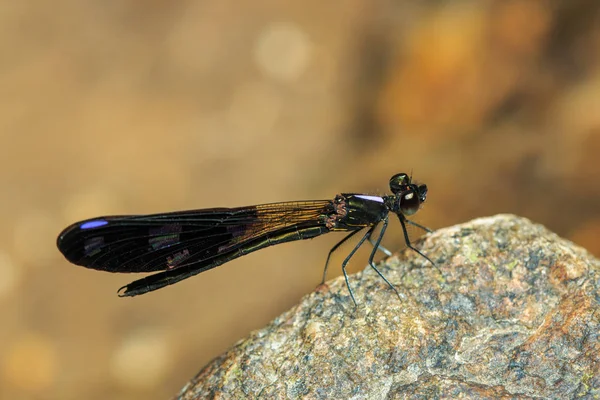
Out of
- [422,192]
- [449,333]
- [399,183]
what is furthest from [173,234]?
[449,333]

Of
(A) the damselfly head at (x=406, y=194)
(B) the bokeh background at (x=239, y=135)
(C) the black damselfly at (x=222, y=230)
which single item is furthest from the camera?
(B) the bokeh background at (x=239, y=135)

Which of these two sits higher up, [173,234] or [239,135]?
[239,135]

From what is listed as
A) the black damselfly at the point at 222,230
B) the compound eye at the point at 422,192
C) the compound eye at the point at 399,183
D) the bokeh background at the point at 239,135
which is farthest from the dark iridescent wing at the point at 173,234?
the bokeh background at the point at 239,135

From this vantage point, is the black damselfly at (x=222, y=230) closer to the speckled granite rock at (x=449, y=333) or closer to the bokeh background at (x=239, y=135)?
the speckled granite rock at (x=449, y=333)

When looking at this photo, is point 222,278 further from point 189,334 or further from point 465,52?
point 465,52

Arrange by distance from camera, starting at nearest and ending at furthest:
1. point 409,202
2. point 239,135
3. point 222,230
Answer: point 409,202 < point 222,230 < point 239,135

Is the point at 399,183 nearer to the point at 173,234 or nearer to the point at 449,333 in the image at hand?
the point at 449,333
